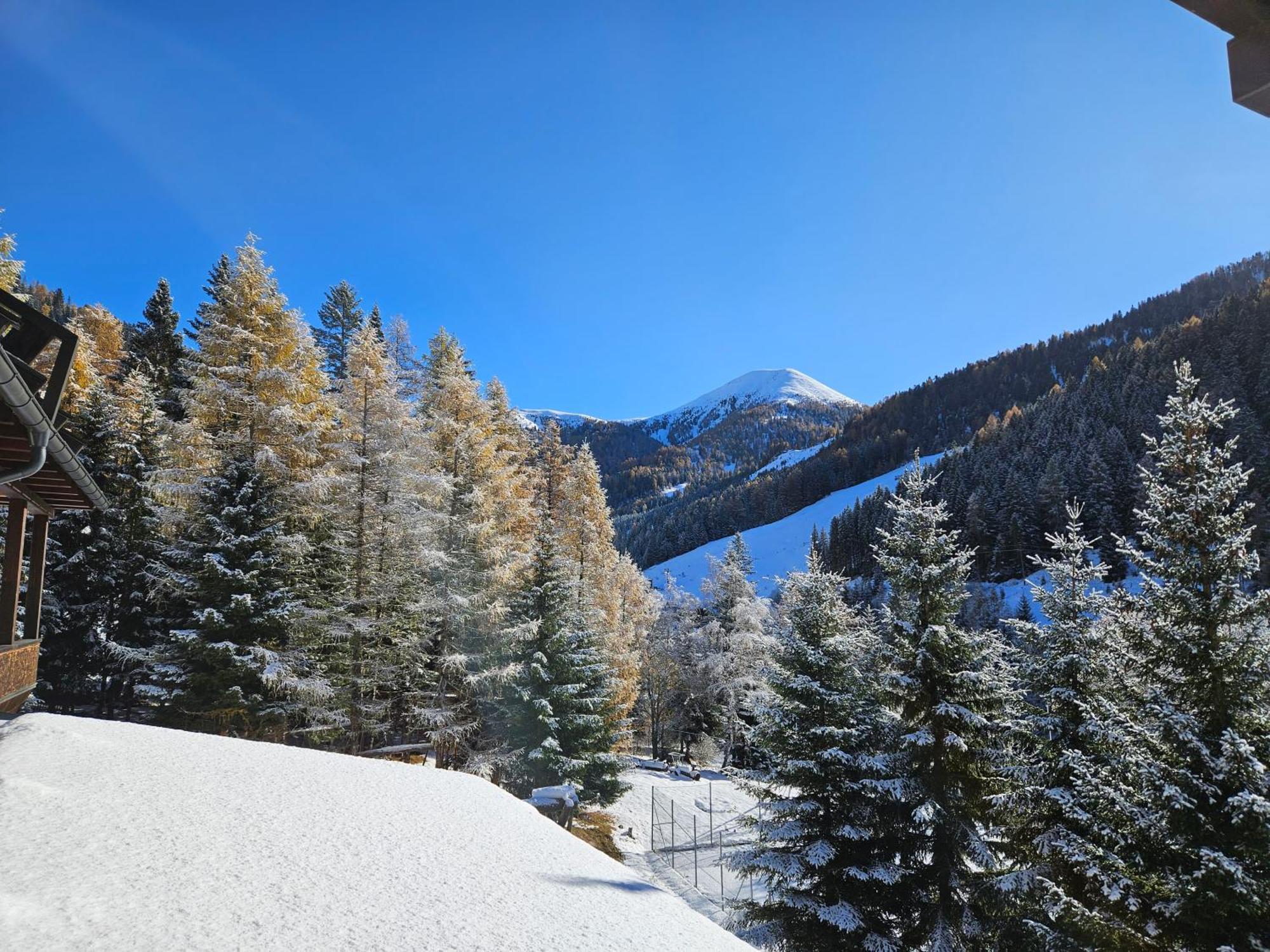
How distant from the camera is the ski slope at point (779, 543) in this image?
120875mm

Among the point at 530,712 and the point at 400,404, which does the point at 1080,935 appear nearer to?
the point at 530,712

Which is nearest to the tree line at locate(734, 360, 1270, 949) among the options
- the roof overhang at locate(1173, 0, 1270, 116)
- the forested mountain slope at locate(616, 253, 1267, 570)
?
the roof overhang at locate(1173, 0, 1270, 116)

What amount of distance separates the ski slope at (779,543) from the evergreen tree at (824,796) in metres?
99.7

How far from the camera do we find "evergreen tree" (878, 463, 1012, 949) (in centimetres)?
1093

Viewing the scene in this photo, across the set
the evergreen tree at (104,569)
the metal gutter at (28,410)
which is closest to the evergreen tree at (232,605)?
the evergreen tree at (104,569)

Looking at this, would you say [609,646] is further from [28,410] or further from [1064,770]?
[28,410]

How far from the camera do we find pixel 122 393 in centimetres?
2366

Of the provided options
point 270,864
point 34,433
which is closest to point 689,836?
point 270,864

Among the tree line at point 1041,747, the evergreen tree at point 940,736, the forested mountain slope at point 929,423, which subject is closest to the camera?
the tree line at point 1041,747

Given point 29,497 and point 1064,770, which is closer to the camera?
point 1064,770

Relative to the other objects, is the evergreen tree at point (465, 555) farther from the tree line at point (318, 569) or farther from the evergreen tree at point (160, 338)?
the evergreen tree at point (160, 338)

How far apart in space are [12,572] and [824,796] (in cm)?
1465

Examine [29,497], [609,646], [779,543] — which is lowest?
[609,646]

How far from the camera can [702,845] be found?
23.8 m
